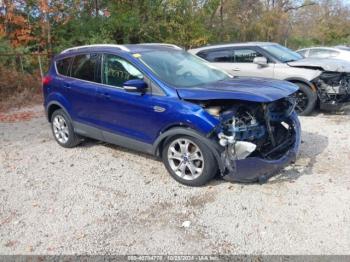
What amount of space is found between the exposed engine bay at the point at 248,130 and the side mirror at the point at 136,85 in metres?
0.87

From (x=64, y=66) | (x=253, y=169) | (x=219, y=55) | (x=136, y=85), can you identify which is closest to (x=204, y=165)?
(x=253, y=169)

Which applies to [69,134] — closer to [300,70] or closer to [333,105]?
[300,70]

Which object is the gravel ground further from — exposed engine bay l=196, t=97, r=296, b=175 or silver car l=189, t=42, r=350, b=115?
silver car l=189, t=42, r=350, b=115

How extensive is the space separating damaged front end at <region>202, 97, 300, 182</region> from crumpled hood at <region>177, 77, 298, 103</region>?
0.42 ft

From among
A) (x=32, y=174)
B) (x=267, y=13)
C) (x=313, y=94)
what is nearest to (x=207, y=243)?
(x=32, y=174)

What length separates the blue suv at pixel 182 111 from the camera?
4039mm

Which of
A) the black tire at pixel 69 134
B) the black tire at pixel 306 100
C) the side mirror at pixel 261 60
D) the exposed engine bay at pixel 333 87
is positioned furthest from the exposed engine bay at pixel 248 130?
the side mirror at pixel 261 60

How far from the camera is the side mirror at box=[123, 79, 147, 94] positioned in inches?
177

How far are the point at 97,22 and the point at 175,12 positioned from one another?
424 centimetres

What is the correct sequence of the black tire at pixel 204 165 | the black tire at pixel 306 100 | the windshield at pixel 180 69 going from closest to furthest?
1. the black tire at pixel 204 165
2. the windshield at pixel 180 69
3. the black tire at pixel 306 100

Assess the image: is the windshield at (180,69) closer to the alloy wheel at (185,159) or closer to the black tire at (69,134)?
the alloy wheel at (185,159)

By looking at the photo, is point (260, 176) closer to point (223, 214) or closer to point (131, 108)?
point (223, 214)

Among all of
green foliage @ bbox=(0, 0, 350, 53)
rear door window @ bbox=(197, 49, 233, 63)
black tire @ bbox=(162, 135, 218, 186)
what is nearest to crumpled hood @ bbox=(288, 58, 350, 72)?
rear door window @ bbox=(197, 49, 233, 63)

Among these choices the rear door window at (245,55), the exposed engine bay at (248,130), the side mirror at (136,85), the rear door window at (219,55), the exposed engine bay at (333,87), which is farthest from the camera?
the rear door window at (219,55)
